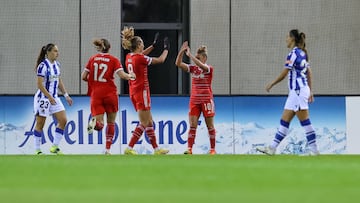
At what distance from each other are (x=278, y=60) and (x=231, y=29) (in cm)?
116

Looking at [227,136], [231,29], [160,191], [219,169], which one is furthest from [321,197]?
[231,29]

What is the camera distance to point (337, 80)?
2580 cm

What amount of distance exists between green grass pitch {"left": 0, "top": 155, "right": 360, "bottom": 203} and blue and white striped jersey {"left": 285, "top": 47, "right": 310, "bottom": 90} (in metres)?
1.46

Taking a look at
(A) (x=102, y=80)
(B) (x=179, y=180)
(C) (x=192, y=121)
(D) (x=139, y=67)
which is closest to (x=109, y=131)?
(A) (x=102, y=80)

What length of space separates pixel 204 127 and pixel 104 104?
148 inches

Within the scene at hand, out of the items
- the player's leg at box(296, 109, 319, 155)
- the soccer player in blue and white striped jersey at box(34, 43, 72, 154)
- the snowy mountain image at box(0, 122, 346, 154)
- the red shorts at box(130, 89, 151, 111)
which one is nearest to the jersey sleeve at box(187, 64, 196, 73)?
the red shorts at box(130, 89, 151, 111)

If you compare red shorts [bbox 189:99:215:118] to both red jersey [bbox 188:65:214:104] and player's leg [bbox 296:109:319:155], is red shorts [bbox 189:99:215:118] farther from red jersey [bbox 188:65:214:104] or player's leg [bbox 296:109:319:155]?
player's leg [bbox 296:109:319:155]

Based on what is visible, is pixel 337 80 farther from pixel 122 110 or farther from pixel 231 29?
pixel 122 110

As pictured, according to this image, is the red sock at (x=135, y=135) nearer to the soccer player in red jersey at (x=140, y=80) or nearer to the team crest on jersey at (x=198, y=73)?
the soccer player in red jersey at (x=140, y=80)

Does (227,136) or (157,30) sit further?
(157,30)

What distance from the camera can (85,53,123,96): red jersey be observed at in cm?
1805

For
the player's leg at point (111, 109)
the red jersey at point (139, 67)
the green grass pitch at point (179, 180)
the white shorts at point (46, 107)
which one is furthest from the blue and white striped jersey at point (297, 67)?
the white shorts at point (46, 107)

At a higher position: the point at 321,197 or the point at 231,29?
the point at 231,29

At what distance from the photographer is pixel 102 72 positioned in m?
18.1
